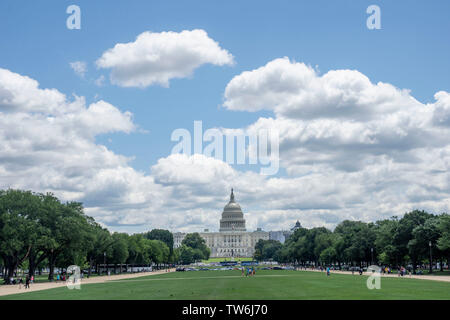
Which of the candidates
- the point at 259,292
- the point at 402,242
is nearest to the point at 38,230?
the point at 259,292

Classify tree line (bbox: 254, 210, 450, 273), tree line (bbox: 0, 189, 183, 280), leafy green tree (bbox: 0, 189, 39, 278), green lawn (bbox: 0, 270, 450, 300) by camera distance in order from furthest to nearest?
tree line (bbox: 254, 210, 450, 273), tree line (bbox: 0, 189, 183, 280), leafy green tree (bbox: 0, 189, 39, 278), green lawn (bbox: 0, 270, 450, 300)

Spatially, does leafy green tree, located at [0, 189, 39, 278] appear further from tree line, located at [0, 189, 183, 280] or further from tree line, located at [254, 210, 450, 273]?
tree line, located at [254, 210, 450, 273]

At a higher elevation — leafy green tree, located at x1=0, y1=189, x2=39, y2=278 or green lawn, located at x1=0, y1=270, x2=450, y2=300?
leafy green tree, located at x1=0, y1=189, x2=39, y2=278

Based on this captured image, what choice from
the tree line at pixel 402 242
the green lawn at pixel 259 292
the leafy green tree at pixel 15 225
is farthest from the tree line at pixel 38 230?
the tree line at pixel 402 242

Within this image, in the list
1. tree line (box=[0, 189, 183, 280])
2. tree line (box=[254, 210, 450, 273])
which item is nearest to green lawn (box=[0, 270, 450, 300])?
tree line (box=[0, 189, 183, 280])

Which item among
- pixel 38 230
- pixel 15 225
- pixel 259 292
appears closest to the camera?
pixel 259 292

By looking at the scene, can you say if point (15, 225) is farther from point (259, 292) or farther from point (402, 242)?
point (402, 242)

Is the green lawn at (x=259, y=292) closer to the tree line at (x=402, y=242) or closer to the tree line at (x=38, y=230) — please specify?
the tree line at (x=38, y=230)

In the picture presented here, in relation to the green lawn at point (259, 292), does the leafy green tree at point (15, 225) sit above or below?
above
